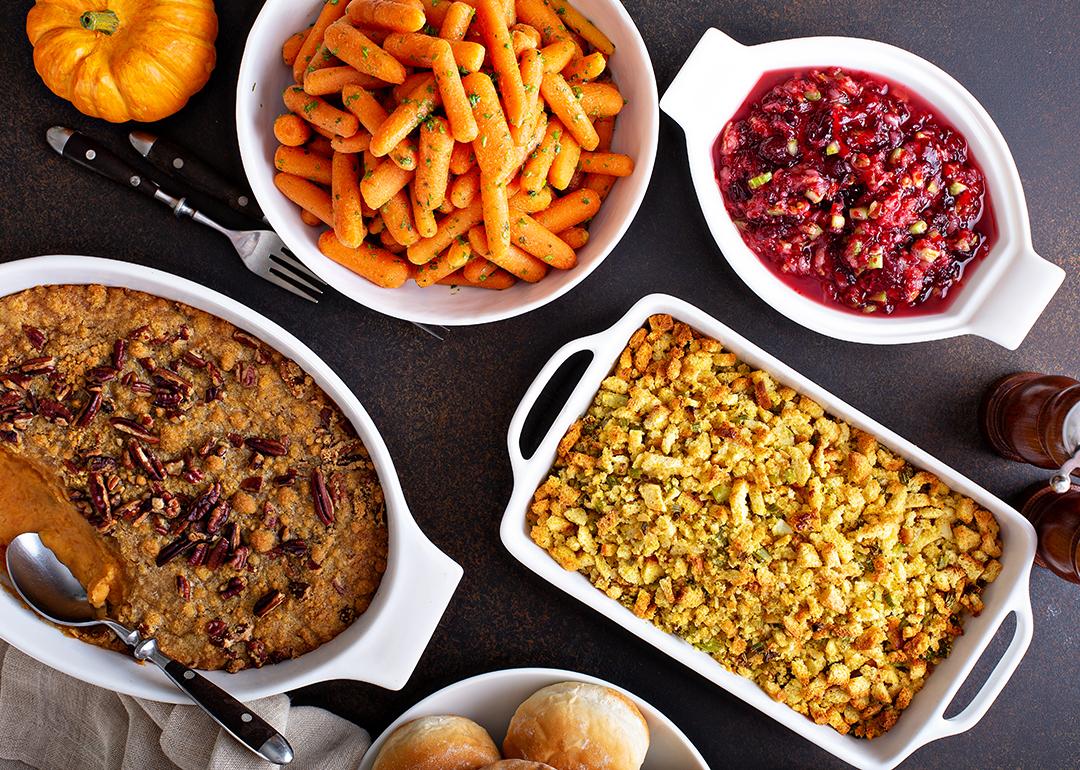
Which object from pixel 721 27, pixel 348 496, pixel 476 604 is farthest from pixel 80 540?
pixel 721 27

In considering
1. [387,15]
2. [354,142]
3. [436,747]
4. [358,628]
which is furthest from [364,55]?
[436,747]

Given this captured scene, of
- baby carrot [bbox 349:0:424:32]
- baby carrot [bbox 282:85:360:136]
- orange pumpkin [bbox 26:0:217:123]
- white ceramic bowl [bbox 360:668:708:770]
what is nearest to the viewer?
baby carrot [bbox 349:0:424:32]

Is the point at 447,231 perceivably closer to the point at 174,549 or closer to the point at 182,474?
the point at 182,474

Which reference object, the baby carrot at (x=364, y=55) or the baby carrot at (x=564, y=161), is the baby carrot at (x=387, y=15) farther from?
the baby carrot at (x=564, y=161)

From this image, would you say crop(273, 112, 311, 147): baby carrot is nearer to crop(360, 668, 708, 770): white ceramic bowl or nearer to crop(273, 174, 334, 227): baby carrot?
crop(273, 174, 334, 227): baby carrot

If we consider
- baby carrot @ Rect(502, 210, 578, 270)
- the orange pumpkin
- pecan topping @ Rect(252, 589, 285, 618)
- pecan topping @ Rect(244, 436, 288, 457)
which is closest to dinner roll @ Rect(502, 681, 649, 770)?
pecan topping @ Rect(252, 589, 285, 618)

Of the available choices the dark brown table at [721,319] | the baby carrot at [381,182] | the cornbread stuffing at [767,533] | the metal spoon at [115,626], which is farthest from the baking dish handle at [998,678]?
the baby carrot at [381,182]

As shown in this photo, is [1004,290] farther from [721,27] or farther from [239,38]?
[239,38]
